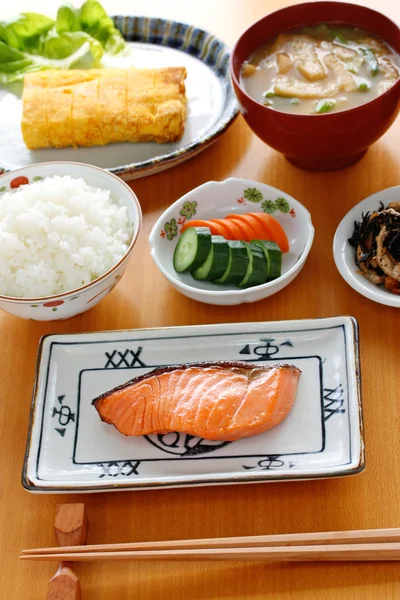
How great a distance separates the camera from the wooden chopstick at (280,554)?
4.70 ft

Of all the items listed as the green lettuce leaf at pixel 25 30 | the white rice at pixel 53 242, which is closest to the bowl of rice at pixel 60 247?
the white rice at pixel 53 242

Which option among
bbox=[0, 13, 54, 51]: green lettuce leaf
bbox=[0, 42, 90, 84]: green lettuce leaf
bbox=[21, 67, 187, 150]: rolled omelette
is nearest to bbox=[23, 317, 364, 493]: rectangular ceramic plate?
bbox=[21, 67, 187, 150]: rolled omelette

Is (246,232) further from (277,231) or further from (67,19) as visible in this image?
(67,19)

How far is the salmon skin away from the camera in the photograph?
1.64 meters

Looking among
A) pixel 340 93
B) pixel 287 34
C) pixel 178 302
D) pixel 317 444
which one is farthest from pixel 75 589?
pixel 287 34

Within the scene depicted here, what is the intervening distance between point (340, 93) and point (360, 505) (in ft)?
4.11

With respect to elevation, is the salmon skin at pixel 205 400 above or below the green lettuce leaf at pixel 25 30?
below

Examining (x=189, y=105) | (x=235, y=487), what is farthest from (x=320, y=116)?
(x=235, y=487)

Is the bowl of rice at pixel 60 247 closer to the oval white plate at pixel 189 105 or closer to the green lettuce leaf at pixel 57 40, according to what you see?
the oval white plate at pixel 189 105

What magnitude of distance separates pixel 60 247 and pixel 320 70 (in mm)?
1014

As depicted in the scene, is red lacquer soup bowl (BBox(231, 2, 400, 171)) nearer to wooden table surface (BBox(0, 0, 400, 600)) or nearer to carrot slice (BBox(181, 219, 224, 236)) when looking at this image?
wooden table surface (BBox(0, 0, 400, 600))

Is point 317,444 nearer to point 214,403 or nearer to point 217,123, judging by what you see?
point 214,403

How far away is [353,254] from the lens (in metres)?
1.96

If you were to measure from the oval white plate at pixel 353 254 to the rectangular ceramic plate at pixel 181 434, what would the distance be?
11cm
